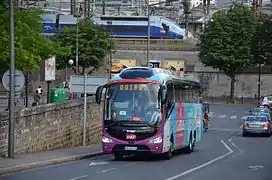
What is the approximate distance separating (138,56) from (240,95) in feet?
46.7

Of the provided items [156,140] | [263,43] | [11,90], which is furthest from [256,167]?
[263,43]

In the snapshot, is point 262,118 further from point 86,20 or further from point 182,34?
point 182,34

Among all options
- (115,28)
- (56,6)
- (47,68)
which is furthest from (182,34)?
(47,68)

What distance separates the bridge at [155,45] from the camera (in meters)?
96.6

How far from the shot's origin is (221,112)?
7712cm

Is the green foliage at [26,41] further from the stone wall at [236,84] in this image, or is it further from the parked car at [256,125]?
the stone wall at [236,84]

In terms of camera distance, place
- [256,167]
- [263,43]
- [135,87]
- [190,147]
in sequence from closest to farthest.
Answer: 1. [256,167]
2. [135,87]
3. [190,147]
4. [263,43]

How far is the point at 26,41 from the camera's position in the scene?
1455 inches

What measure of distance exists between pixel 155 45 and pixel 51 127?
6469cm

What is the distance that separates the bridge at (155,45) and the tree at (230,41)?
6520 millimetres

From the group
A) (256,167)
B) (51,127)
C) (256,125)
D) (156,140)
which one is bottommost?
(256,125)

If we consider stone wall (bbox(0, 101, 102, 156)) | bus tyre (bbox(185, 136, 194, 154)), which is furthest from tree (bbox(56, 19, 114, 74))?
bus tyre (bbox(185, 136, 194, 154))

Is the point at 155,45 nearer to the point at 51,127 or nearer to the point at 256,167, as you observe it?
the point at 51,127

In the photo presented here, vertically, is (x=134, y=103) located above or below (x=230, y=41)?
below
